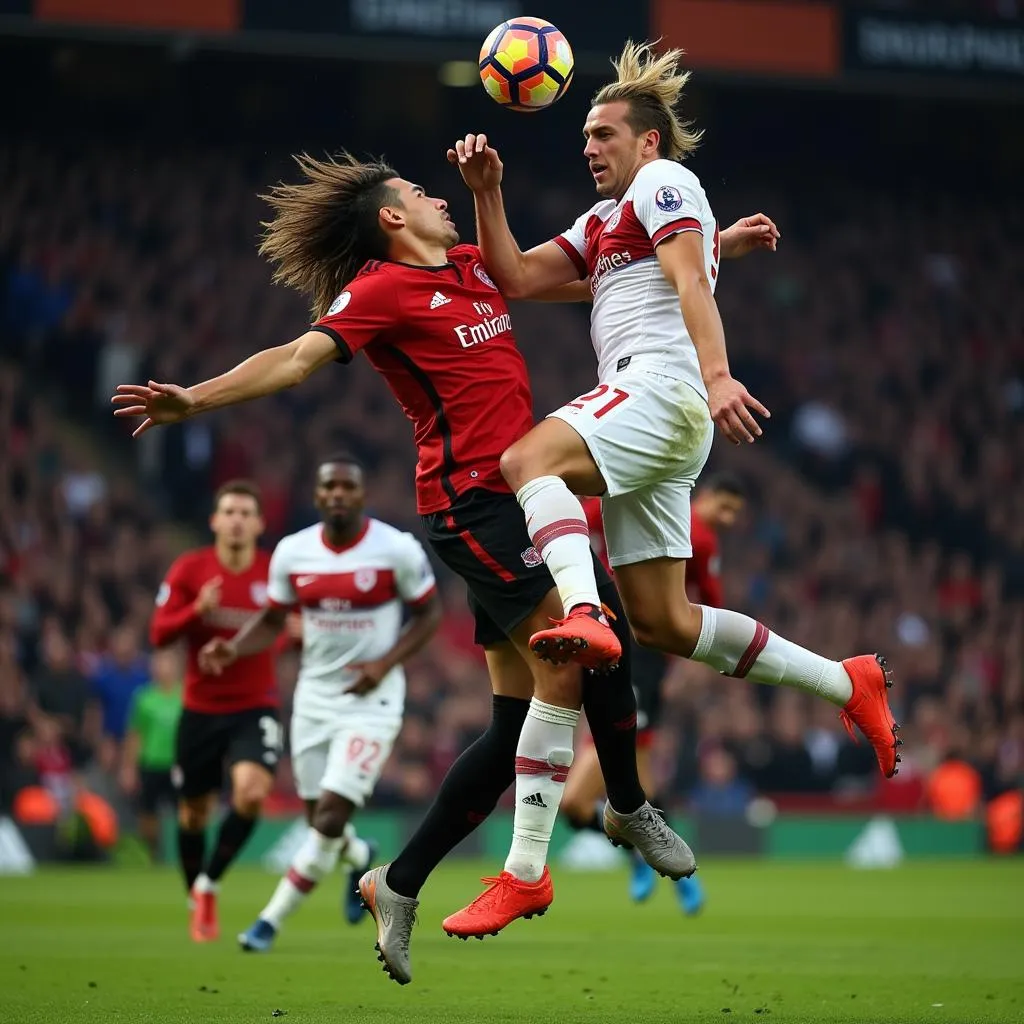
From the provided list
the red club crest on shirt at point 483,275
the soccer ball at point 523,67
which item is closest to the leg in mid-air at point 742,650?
the red club crest on shirt at point 483,275

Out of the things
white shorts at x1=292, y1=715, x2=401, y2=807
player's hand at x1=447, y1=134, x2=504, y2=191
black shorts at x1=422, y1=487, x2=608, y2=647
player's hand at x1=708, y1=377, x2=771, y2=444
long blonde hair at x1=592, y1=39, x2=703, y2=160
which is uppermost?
long blonde hair at x1=592, y1=39, x2=703, y2=160

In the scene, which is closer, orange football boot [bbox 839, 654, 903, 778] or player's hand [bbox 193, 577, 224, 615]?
orange football boot [bbox 839, 654, 903, 778]

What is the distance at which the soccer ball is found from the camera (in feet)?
22.7

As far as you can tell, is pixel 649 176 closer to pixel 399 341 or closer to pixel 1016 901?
pixel 399 341

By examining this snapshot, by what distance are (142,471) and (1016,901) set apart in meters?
11.8

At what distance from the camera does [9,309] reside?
22.1m

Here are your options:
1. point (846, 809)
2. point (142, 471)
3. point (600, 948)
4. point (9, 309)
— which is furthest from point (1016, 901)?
point (9, 309)

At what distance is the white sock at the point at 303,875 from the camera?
9922 mm

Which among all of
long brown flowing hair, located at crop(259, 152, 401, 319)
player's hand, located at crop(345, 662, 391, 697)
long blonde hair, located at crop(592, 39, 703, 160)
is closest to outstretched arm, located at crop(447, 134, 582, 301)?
long brown flowing hair, located at crop(259, 152, 401, 319)

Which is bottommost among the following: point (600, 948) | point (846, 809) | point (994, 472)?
point (846, 809)

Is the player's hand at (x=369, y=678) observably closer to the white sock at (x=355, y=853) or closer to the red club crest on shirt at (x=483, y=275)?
the white sock at (x=355, y=853)

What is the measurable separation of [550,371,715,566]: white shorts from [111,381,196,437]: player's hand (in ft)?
4.33

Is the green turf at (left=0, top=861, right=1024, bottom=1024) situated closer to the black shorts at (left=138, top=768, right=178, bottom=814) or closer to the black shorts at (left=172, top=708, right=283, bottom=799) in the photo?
the black shorts at (left=172, top=708, right=283, bottom=799)

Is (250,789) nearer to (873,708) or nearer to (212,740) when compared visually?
(212,740)
